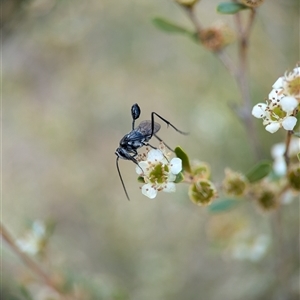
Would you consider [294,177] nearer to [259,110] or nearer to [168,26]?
[259,110]

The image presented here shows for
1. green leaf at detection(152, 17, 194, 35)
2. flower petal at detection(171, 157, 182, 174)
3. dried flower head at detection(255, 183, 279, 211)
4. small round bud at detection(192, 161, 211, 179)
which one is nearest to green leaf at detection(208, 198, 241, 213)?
dried flower head at detection(255, 183, 279, 211)

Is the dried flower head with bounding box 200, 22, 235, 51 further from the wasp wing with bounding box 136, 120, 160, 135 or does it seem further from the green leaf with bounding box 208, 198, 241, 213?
the green leaf with bounding box 208, 198, 241, 213

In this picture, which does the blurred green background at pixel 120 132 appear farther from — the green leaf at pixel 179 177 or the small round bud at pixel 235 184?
the green leaf at pixel 179 177

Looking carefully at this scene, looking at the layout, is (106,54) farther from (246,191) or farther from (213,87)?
(246,191)

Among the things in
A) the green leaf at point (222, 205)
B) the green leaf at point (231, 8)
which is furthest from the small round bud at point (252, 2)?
the green leaf at point (222, 205)

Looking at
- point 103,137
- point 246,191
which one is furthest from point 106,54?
point 246,191

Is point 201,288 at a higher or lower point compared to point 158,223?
lower
